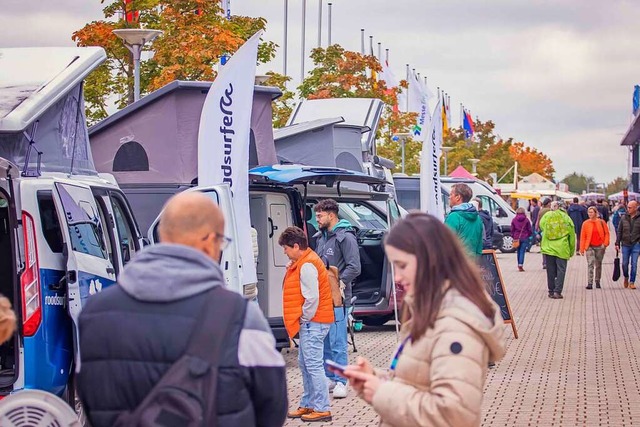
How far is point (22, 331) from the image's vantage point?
7.79m

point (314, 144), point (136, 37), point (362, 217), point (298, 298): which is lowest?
point (298, 298)

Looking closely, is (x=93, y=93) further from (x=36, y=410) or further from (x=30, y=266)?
(x=36, y=410)

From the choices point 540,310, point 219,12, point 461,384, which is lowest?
point 540,310

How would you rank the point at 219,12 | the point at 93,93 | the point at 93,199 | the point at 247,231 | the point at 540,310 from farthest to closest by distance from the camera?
the point at 219,12, the point at 93,93, the point at 540,310, the point at 247,231, the point at 93,199

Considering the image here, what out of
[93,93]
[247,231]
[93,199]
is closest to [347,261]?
[247,231]

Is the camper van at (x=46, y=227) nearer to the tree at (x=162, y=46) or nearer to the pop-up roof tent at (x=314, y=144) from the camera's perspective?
the pop-up roof tent at (x=314, y=144)

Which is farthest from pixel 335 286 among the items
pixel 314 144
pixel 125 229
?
pixel 314 144

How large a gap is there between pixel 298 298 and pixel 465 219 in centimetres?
310

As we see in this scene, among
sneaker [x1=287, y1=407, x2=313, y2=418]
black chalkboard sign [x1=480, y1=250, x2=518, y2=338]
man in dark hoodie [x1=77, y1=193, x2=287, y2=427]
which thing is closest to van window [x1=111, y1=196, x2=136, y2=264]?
sneaker [x1=287, y1=407, x2=313, y2=418]

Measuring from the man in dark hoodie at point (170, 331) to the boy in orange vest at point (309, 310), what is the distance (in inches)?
237

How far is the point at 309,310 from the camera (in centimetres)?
990

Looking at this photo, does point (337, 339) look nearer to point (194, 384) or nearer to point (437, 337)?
point (437, 337)

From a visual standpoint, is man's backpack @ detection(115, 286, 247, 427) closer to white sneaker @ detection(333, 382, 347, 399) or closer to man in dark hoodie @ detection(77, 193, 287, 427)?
man in dark hoodie @ detection(77, 193, 287, 427)

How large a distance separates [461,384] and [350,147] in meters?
17.3
